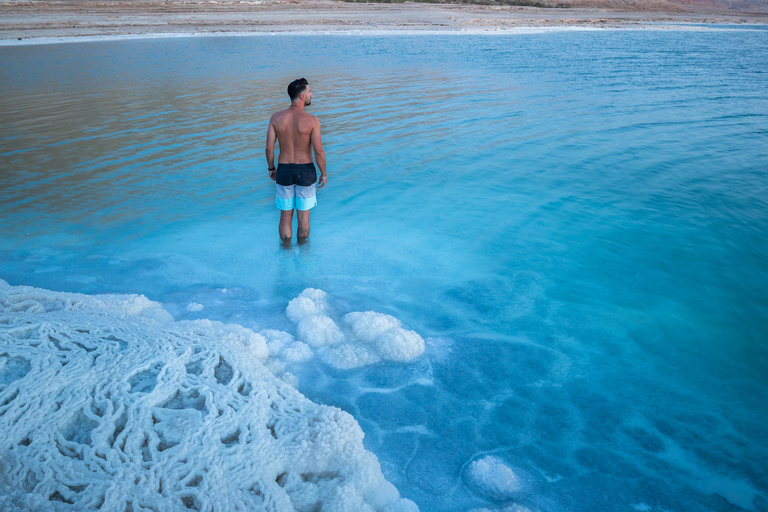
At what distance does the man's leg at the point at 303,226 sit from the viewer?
560 centimetres

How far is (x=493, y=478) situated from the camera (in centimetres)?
286

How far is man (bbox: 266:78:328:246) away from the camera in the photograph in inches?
188

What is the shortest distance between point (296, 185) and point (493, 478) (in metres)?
3.69

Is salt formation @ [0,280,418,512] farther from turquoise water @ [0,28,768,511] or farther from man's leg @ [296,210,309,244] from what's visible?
man's leg @ [296,210,309,244]

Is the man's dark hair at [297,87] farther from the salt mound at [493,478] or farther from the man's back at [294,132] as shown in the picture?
the salt mound at [493,478]

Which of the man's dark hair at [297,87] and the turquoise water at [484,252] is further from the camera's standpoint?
the man's dark hair at [297,87]

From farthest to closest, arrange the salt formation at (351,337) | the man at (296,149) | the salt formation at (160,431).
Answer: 1. the man at (296,149)
2. the salt formation at (351,337)
3. the salt formation at (160,431)

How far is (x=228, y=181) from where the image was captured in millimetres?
7844

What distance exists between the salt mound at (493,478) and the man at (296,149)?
11.1ft

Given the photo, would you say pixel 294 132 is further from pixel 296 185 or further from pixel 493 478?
pixel 493 478

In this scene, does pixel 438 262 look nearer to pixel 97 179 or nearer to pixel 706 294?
pixel 706 294

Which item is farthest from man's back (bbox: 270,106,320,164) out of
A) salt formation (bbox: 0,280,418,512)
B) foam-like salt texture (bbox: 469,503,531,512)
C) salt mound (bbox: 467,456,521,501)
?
foam-like salt texture (bbox: 469,503,531,512)

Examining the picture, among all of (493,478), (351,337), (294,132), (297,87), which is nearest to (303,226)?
(294,132)

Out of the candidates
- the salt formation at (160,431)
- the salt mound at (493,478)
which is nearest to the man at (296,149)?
the salt formation at (160,431)
